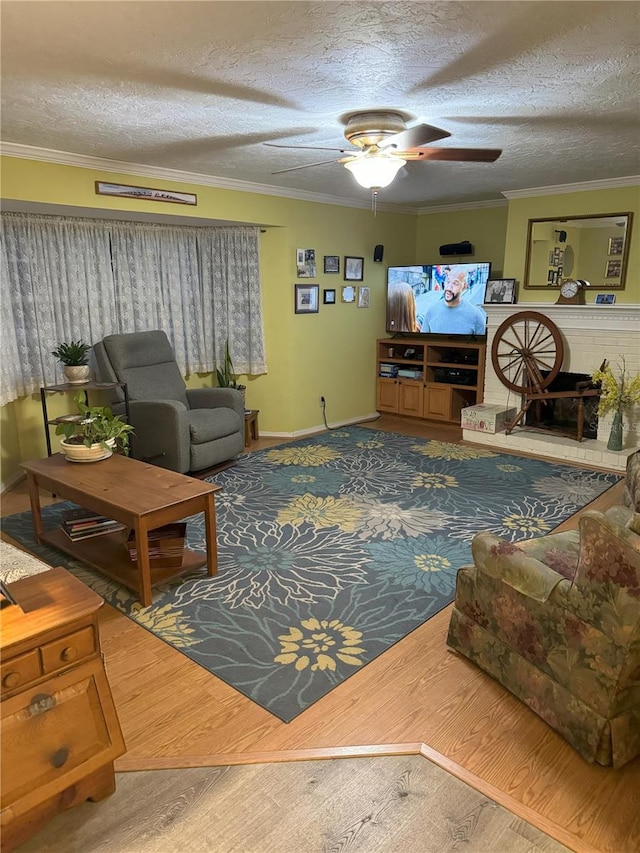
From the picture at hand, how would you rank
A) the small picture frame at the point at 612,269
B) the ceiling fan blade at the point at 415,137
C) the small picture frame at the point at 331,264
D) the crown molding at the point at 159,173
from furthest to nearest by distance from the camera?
the small picture frame at the point at 331,264, the small picture frame at the point at 612,269, the crown molding at the point at 159,173, the ceiling fan blade at the point at 415,137

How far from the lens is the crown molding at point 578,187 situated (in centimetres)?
482

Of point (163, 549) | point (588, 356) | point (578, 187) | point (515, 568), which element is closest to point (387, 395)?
point (588, 356)

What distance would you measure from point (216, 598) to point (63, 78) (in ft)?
7.98

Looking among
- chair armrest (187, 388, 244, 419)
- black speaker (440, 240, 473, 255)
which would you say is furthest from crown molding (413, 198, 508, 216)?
chair armrest (187, 388, 244, 419)

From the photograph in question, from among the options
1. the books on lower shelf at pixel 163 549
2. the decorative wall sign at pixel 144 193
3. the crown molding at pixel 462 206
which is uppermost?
the crown molding at pixel 462 206

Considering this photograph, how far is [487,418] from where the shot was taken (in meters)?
5.60

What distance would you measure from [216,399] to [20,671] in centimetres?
357

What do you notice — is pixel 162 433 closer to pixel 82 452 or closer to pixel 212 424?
pixel 212 424

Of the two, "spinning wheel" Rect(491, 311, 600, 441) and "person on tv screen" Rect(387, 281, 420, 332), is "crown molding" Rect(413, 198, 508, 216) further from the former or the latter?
"spinning wheel" Rect(491, 311, 600, 441)

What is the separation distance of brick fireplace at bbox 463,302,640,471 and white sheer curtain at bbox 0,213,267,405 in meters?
2.54

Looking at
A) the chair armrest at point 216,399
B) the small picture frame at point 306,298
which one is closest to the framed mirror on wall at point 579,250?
the small picture frame at point 306,298

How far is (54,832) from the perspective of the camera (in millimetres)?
1646

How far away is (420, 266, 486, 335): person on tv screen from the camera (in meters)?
6.00

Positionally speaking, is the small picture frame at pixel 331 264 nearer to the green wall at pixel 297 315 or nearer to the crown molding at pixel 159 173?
the green wall at pixel 297 315
